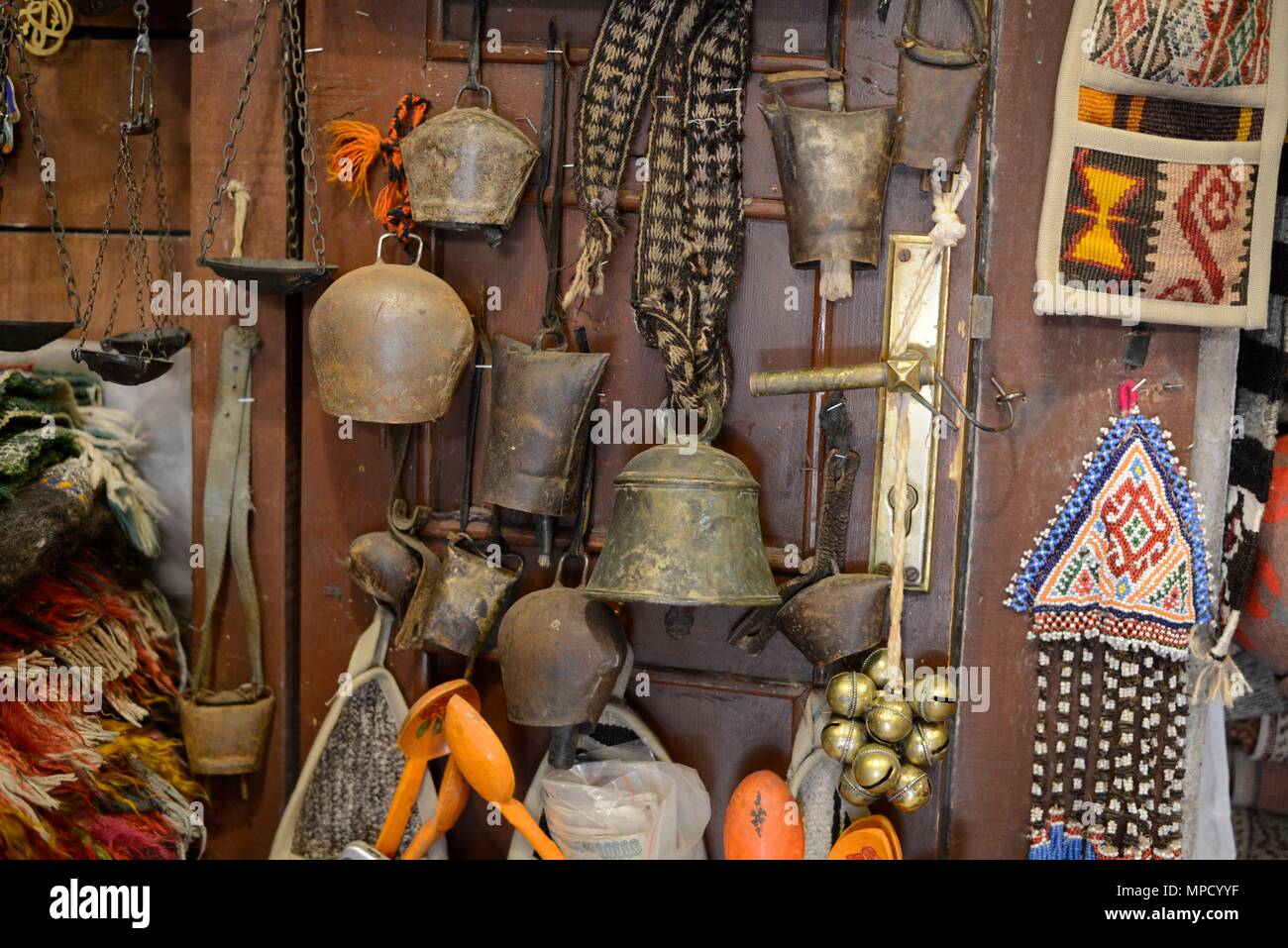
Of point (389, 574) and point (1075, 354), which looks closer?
point (1075, 354)

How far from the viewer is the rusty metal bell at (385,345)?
1.71 meters

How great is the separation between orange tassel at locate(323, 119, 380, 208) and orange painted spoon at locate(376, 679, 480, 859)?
0.83 m

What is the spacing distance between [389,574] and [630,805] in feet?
1.78

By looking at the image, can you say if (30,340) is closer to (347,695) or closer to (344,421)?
(344,421)

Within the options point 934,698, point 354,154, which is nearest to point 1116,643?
point 934,698

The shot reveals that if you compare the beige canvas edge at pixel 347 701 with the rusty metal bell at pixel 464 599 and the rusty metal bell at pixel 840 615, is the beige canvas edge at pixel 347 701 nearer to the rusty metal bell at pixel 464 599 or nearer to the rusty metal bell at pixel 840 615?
the rusty metal bell at pixel 464 599

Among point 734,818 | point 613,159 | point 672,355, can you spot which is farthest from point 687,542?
point 613,159

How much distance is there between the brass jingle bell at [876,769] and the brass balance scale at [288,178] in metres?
1.12

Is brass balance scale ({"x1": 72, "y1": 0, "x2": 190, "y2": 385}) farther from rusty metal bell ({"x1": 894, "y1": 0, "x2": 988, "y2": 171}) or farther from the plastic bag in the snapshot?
rusty metal bell ({"x1": 894, "y1": 0, "x2": 988, "y2": 171})

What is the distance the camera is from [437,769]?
78.9 inches

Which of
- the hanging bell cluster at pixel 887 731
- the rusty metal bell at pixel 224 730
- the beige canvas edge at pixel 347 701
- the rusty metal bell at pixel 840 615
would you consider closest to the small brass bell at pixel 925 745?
the hanging bell cluster at pixel 887 731

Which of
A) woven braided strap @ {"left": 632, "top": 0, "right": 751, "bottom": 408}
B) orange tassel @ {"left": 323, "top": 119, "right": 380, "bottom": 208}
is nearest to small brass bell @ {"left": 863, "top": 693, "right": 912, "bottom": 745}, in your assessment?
woven braided strap @ {"left": 632, "top": 0, "right": 751, "bottom": 408}

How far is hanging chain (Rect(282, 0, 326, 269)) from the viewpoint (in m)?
1.86

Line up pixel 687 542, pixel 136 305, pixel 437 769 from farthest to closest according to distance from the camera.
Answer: pixel 136 305 < pixel 437 769 < pixel 687 542
